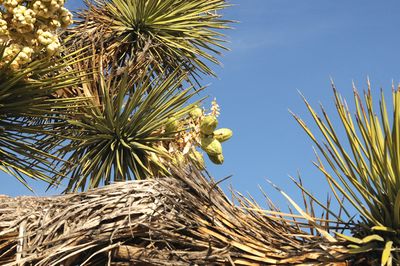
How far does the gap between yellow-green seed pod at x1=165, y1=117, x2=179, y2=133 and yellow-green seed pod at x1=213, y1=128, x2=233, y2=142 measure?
435 millimetres

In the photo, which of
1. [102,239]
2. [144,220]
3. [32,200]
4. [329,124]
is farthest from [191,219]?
[32,200]


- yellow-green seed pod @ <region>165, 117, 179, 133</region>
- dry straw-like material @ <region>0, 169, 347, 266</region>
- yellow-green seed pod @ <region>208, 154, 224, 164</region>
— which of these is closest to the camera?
dry straw-like material @ <region>0, 169, 347, 266</region>

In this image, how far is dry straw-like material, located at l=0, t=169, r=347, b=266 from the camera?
13.0ft

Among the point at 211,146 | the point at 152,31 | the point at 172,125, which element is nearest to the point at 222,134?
the point at 211,146

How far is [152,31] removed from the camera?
31.4 feet

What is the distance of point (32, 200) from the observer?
5.09m

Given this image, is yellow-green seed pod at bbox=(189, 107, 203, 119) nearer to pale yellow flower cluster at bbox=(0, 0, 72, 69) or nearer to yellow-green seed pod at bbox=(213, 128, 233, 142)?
yellow-green seed pod at bbox=(213, 128, 233, 142)

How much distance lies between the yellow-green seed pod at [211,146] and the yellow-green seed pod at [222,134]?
65 mm

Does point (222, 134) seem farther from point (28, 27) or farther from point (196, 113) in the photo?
point (28, 27)

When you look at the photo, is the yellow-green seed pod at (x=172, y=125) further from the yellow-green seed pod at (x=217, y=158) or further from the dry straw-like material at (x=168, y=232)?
the dry straw-like material at (x=168, y=232)

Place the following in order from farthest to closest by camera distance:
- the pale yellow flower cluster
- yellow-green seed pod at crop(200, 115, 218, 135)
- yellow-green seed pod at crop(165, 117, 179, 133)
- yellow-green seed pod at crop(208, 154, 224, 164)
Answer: yellow-green seed pod at crop(165, 117, 179, 133) → yellow-green seed pod at crop(208, 154, 224, 164) → yellow-green seed pod at crop(200, 115, 218, 135) → the pale yellow flower cluster

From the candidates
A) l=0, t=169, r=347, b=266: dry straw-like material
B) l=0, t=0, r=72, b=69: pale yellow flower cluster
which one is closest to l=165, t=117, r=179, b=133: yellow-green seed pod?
l=0, t=0, r=72, b=69: pale yellow flower cluster

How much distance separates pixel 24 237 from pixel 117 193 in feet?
2.32

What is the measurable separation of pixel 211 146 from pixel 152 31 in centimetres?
251
